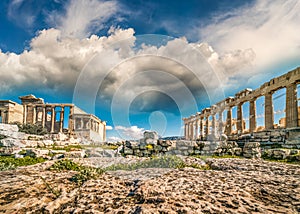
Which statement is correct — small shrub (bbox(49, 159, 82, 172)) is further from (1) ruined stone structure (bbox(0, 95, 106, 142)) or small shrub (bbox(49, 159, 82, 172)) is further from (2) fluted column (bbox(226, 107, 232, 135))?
(1) ruined stone structure (bbox(0, 95, 106, 142))

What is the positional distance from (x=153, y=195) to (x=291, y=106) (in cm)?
2750

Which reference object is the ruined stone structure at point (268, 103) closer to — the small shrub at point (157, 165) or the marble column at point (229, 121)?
the marble column at point (229, 121)

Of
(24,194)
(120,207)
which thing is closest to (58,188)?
(24,194)

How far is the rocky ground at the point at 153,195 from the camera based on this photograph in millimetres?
3031

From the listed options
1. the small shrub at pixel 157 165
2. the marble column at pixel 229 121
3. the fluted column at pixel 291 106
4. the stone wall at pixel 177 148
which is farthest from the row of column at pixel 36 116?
the small shrub at pixel 157 165

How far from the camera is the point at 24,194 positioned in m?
3.66

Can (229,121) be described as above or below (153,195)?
above

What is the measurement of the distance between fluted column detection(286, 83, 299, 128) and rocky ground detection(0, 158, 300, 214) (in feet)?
78.3

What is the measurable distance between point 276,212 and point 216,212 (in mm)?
820

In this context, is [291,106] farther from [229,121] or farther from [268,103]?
[229,121]

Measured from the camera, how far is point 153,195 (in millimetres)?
3514

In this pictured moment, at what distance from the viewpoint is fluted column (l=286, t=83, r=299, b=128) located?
23955mm

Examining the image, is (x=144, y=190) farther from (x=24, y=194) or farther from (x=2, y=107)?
(x=2, y=107)

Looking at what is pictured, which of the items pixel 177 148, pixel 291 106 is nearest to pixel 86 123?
pixel 291 106
